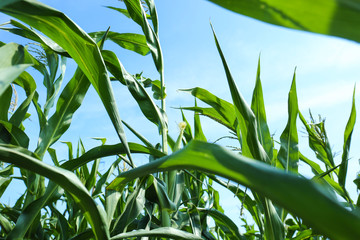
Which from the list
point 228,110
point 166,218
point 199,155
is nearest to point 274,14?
point 199,155

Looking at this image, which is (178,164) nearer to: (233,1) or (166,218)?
(233,1)

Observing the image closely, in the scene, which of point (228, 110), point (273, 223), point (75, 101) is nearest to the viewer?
point (273, 223)

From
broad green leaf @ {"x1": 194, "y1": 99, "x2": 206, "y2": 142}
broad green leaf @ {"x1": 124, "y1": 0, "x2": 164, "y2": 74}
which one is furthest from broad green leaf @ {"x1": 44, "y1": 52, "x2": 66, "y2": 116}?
broad green leaf @ {"x1": 194, "y1": 99, "x2": 206, "y2": 142}

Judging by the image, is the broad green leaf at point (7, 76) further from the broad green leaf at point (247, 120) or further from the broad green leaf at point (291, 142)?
the broad green leaf at point (291, 142)

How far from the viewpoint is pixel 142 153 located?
974 mm

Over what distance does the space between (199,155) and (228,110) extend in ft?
3.17

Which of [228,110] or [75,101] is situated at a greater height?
[228,110]

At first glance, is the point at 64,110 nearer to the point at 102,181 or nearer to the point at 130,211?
the point at 130,211

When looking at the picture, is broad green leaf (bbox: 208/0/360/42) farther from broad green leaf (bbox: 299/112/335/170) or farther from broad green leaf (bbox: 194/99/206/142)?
broad green leaf (bbox: 194/99/206/142)

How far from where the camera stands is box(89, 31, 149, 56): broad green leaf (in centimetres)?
142

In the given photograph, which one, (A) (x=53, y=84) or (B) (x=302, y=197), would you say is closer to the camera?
(B) (x=302, y=197)

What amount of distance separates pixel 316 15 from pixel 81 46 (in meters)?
0.59

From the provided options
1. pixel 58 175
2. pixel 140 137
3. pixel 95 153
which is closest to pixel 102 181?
pixel 140 137

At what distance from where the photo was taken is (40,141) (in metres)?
0.94
